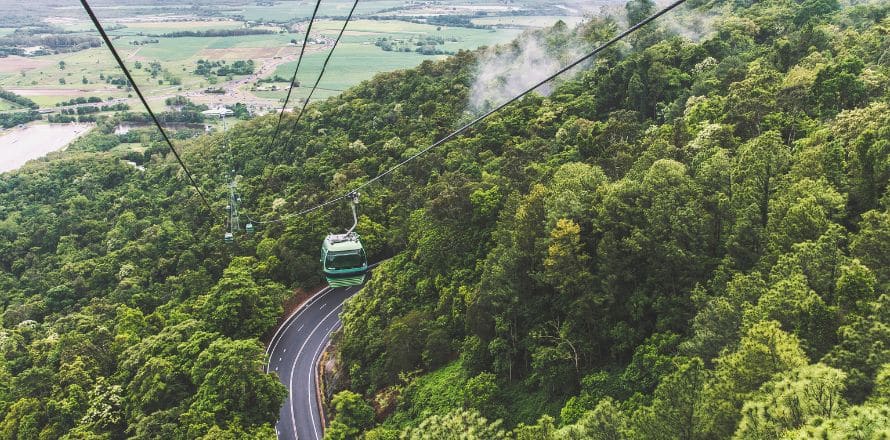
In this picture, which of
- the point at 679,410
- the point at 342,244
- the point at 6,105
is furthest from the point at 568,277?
the point at 6,105

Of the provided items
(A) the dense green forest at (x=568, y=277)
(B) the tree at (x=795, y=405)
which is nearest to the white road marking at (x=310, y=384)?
(A) the dense green forest at (x=568, y=277)

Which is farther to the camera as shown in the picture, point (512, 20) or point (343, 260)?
point (512, 20)

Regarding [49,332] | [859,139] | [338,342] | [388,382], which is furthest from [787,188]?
[49,332]

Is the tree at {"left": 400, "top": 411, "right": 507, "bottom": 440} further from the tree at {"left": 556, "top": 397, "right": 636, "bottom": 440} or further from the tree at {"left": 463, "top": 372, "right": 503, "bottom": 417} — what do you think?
the tree at {"left": 463, "top": 372, "right": 503, "bottom": 417}

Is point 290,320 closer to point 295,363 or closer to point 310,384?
point 295,363

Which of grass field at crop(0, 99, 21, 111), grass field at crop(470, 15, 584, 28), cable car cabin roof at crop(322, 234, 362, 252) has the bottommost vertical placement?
grass field at crop(0, 99, 21, 111)

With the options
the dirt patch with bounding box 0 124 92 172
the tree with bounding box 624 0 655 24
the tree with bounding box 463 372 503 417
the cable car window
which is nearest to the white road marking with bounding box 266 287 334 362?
the cable car window

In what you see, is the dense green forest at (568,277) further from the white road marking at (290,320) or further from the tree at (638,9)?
the tree at (638,9)

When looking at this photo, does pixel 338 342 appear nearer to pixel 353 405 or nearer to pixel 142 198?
pixel 353 405

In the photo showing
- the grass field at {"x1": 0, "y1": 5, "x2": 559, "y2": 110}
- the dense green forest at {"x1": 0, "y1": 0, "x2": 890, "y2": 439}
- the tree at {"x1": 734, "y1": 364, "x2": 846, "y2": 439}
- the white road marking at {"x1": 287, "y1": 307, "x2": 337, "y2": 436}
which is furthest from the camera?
the grass field at {"x1": 0, "y1": 5, "x2": 559, "y2": 110}
